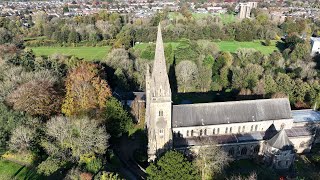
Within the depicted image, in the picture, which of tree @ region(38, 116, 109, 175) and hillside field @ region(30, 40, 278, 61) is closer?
tree @ region(38, 116, 109, 175)

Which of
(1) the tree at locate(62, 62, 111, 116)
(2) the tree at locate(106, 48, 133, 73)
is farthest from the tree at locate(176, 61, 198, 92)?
(1) the tree at locate(62, 62, 111, 116)

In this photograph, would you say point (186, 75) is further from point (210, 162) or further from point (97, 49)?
point (97, 49)

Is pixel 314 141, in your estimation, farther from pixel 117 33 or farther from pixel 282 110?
pixel 117 33

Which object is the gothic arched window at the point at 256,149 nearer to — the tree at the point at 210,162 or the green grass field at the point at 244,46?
the tree at the point at 210,162

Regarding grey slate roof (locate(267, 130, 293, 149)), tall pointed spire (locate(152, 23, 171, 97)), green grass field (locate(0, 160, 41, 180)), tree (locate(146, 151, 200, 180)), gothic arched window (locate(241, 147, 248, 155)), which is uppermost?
tall pointed spire (locate(152, 23, 171, 97))

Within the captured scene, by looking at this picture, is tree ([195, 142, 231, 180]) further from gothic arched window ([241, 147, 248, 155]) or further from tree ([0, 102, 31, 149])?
tree ([0, 102, 31, 149])

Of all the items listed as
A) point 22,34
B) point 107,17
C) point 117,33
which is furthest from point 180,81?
point 22,34

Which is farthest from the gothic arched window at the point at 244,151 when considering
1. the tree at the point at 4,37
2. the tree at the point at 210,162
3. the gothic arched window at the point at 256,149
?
the tree at the point at 4,37
